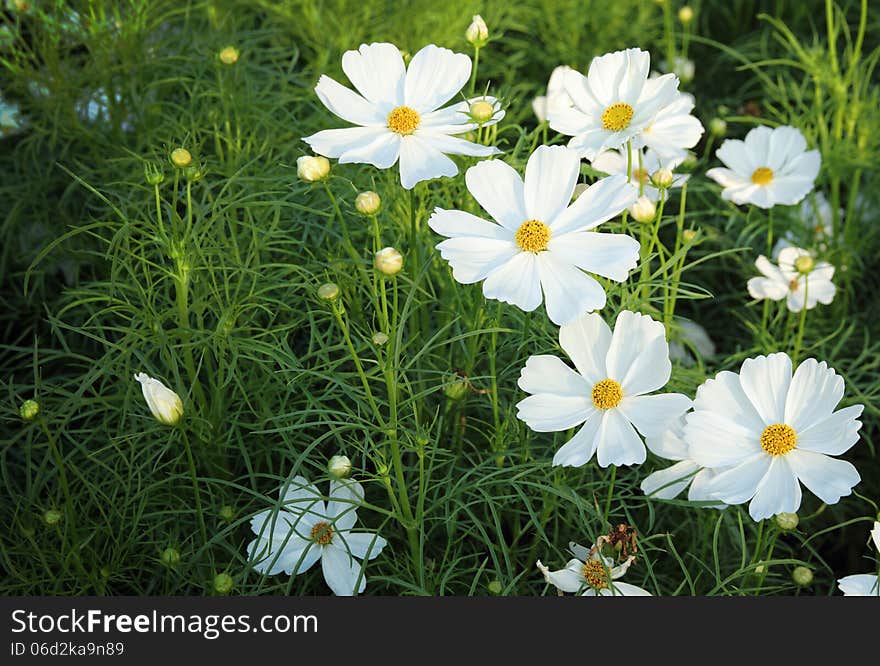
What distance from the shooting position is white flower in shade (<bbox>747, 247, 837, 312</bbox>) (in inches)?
59.9

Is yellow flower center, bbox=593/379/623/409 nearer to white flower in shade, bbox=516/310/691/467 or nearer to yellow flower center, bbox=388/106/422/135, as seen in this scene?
white flower in shade, bbox=516/310/691/467

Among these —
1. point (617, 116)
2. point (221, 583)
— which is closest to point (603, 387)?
point (617, 116)

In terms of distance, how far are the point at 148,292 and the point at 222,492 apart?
0.26 m

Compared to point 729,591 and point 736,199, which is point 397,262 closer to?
point 729,591

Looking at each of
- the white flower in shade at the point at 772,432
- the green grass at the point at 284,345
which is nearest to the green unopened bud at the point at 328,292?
the green grass at the point at 284,345

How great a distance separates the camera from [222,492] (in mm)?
1265

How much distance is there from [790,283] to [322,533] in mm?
832

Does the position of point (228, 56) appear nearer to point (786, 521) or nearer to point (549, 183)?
point (549, 183)

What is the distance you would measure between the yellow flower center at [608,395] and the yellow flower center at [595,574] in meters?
0.18

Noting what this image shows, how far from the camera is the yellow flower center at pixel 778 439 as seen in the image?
3.50 feet

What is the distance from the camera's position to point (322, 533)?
1149 mm

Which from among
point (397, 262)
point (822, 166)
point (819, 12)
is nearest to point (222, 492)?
point (397, 262)

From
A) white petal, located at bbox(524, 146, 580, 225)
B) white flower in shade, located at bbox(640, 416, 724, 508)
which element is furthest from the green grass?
white petal, located at bbox(524, 146, 580, 225)

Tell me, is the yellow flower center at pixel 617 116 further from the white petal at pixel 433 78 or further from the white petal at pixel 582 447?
the white petal at pixel 582 447
